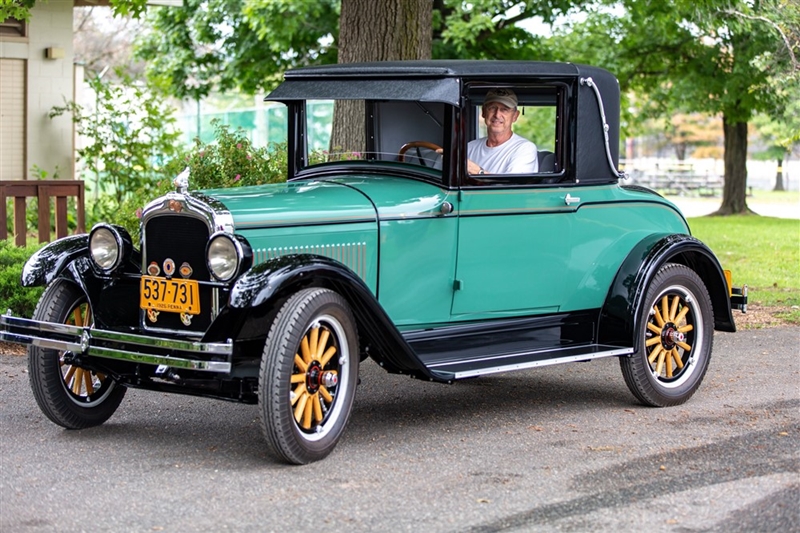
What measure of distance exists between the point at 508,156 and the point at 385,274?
117cm

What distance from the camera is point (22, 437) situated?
18.9 feet

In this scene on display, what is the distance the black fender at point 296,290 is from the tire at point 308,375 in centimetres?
8

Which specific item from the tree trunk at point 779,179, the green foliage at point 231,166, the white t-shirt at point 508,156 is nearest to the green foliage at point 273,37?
the green foliage at point 231,166

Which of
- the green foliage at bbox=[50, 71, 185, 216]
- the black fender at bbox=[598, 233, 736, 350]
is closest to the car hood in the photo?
the black fender at bbox=[598, 233, 736, 350]

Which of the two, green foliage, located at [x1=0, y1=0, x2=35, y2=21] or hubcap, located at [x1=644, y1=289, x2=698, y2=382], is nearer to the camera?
hubcap, located at [x1=644, y1=289, x2=698, y2=382]

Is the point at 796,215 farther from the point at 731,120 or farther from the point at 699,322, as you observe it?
the point at 699,322

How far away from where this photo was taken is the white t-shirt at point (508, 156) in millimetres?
6434

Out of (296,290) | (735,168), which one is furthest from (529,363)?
(735,168)

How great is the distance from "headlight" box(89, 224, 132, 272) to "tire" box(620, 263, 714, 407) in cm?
288

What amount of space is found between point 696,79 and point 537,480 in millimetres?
18550

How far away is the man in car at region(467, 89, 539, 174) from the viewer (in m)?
6.45

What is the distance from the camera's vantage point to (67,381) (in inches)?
231

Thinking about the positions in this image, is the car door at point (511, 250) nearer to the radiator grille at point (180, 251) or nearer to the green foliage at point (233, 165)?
the radiator grille at point (180, 251)

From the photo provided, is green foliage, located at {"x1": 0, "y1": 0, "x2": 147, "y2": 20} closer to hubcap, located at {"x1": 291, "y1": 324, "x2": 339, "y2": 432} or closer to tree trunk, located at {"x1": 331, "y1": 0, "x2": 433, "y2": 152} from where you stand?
tree trunk, located at {"x1": 331, "y1": 0, "x2": 433, "y2": 152}
